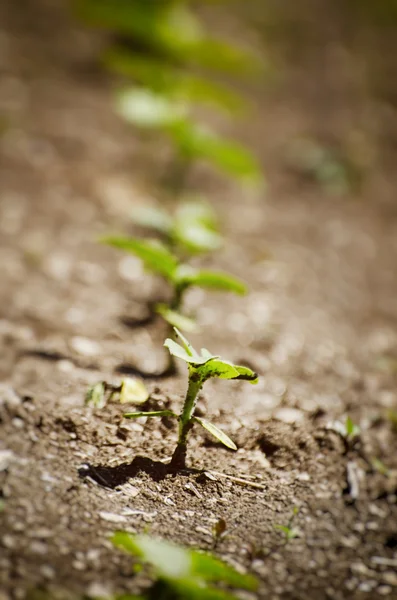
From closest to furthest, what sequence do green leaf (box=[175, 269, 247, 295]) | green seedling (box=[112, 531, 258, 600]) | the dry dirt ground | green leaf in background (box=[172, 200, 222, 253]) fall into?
green seedling (box=[112, 531, 258, 600]), the dry dirt ground, green leaf (box=[175, 269, 247, 295]), green leaf in background (box=[172, 200, 222, 253])

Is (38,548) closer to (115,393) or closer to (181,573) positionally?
(181,573)

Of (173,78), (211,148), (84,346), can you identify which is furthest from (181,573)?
(173,78)

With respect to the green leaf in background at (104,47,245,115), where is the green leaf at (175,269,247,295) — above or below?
below

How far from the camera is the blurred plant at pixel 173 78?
2.06m

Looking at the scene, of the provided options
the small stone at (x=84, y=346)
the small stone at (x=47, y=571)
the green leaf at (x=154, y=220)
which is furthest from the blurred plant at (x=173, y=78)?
the small stone at (x=47, y=571)

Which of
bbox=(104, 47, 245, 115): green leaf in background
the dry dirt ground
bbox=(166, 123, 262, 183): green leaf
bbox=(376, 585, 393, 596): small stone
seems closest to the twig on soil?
the dry dirt ground

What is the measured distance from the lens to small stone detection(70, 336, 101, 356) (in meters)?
1.20

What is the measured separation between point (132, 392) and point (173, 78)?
7.70ft

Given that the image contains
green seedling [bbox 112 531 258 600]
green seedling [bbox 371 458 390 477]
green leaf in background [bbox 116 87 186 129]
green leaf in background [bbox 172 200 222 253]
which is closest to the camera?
green seedling [bbox 112 531 258 600]

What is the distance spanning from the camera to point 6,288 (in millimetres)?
1441

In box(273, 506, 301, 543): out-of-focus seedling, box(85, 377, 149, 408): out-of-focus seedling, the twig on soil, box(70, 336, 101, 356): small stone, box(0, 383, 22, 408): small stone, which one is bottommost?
box(273, 506, 301, 543): out-of-focus seedling

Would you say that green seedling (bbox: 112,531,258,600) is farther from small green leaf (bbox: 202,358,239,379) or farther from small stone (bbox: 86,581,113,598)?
small green leaf (bbox: 202,358,239,379)

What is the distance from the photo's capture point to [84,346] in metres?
1.23

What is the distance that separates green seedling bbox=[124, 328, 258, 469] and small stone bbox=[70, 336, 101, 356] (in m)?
0.38
